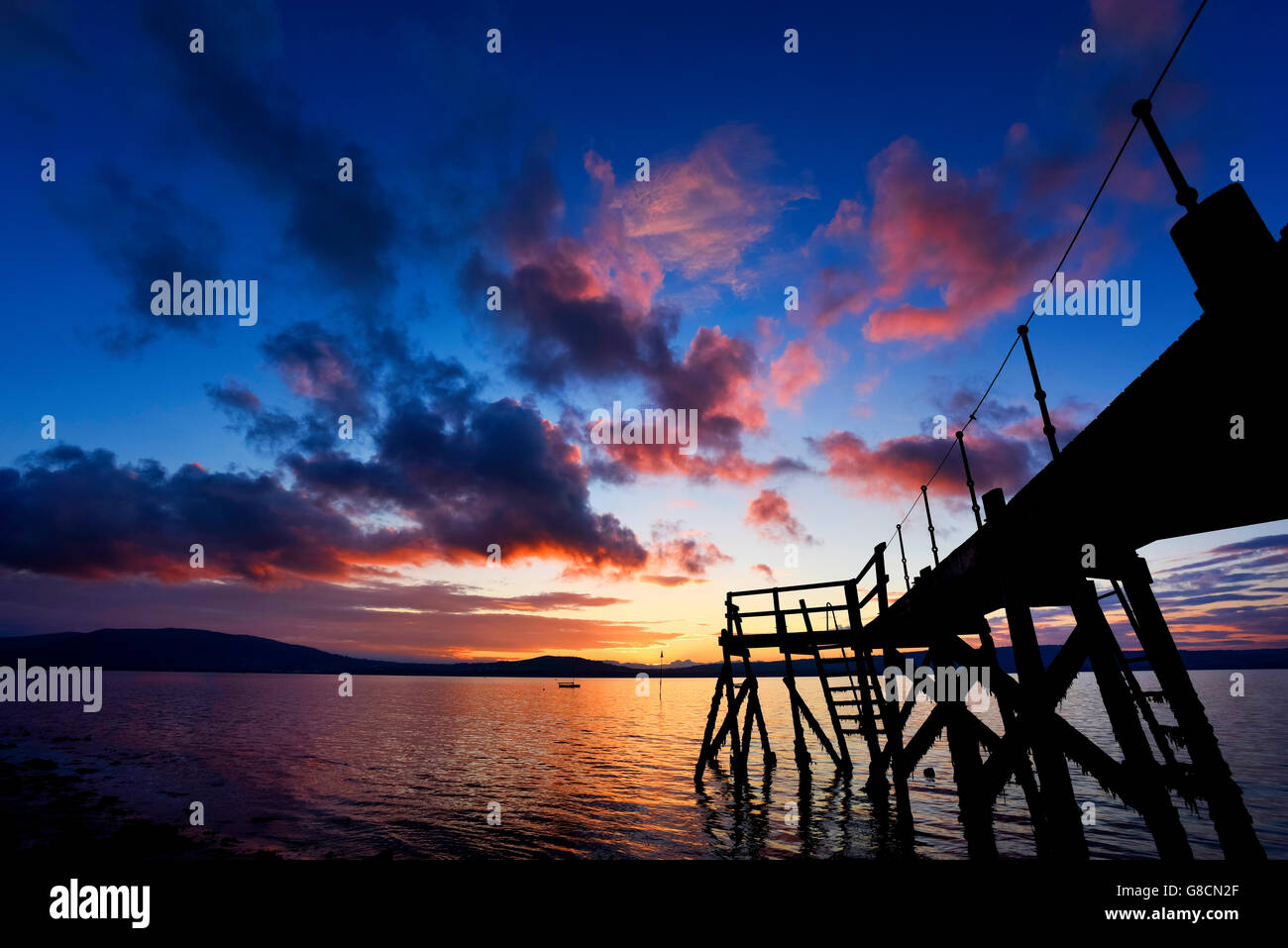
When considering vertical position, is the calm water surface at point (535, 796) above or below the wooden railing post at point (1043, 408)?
below

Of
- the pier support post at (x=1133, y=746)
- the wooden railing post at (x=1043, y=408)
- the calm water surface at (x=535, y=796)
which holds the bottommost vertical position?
the calm water surface at (x=535, y=796)

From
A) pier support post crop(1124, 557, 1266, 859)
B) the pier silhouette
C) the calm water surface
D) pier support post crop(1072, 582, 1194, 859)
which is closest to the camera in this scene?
the pier silhouette

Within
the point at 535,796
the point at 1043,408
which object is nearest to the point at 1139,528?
the point at 1043,408

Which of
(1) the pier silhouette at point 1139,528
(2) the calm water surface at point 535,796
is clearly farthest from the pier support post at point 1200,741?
(2) the calm water surface at point 535,796

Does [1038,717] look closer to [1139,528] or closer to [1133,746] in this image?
[1133,746]

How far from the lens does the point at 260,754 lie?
3678cm

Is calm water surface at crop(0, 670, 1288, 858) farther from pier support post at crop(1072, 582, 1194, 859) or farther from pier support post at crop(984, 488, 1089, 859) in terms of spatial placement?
pier support post at crop(1072, 582, 1194, 859)

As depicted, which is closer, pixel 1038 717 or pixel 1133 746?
pixel 1133 746

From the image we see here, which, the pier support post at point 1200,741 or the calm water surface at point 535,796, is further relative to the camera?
the calm water surface at point 535,796

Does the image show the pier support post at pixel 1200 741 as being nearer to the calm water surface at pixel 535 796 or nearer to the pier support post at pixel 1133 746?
the pier support post at pixel 1133 746

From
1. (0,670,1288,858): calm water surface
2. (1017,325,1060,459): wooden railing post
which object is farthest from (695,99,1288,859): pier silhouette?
(0,670,1288,858): calm water surface

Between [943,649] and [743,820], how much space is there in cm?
1121

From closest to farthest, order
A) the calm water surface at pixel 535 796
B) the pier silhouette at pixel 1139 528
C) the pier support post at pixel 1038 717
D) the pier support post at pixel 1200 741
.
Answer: the pier silhouette at pixel 1139 528 < the pier support post at pixel 1200 741 < the pier support post at pixel 1038 717 < the calm water surface at pixel 535 796
